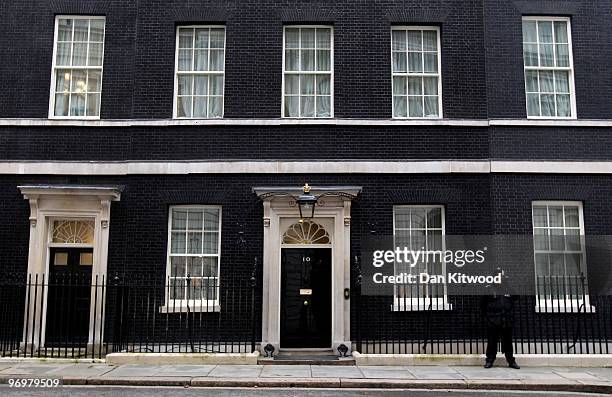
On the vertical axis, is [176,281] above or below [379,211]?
below

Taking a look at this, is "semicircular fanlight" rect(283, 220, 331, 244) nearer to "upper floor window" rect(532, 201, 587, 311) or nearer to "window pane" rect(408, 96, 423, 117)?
"window pane" rect(408, 96, 423, 117)

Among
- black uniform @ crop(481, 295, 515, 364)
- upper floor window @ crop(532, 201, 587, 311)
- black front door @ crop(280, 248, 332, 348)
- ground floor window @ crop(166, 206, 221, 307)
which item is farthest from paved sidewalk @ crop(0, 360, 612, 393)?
upper floor window @ crop(532, 201, 587, 311)

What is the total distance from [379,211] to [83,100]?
7236 millimetres

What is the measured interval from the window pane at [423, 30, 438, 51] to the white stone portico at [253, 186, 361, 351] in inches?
151

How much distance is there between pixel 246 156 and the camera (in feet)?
43.6

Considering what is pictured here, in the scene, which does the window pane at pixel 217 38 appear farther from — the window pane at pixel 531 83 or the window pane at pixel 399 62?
the window pane at pixel 531 83

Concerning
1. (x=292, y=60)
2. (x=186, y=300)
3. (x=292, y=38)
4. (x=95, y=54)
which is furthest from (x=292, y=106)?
(x=186, y=300)

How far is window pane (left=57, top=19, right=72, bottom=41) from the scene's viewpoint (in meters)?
13.9

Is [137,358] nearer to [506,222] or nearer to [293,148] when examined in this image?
[293,148]

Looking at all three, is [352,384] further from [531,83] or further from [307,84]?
[531,83]

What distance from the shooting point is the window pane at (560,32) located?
13844 millimetres

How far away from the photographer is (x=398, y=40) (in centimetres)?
1389

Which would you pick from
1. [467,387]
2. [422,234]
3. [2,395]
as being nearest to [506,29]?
[422,234]

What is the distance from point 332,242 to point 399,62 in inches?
175
